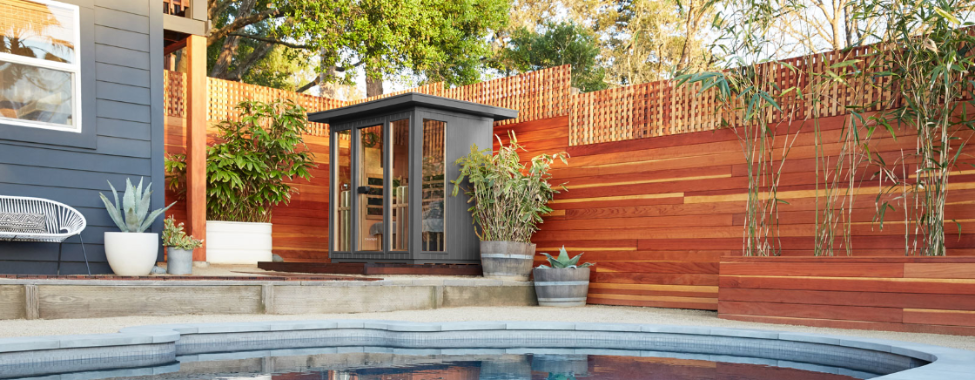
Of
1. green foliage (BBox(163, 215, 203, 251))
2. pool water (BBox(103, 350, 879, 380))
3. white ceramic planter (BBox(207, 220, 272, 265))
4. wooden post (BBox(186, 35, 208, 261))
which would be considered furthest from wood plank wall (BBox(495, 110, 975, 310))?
green foliage (BBox(163, 215, 203, 251))

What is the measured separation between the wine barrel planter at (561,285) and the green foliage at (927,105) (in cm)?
241

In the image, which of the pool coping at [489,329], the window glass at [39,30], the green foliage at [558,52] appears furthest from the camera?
the green foliage at [558,52]

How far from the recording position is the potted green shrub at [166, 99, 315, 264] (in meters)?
7.69

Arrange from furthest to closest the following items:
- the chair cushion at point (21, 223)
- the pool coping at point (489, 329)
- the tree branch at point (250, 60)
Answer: the tree branch at point (250, 60) → the chair cushion at point (21, 223) → the pool coping at point (489, 329)

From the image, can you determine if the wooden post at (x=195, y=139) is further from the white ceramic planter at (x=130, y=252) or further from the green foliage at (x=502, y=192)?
the green foliage at (x=502, y=192)

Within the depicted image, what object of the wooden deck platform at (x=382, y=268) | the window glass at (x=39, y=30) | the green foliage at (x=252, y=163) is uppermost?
the window glass at (x=39, y=30)

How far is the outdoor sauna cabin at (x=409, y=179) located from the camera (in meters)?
7.08

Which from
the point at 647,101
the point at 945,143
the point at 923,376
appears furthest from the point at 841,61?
the point at 923,376

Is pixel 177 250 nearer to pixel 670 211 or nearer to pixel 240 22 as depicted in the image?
pixel 670 211

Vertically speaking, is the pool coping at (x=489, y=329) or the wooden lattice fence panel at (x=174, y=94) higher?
the wooden lattice fence panel at (x=174, y=94)

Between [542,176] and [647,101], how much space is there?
1.28m

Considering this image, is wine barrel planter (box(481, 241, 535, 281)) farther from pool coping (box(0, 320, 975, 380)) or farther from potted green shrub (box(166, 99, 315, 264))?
potted green shrub (box(166, 99, 315, 264))

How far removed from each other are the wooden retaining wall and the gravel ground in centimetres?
15

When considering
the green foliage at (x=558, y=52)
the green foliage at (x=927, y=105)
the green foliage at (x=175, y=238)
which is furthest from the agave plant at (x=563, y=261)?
the green foliage at (x=558, y=52)
